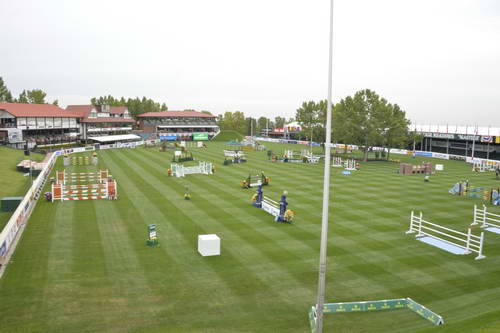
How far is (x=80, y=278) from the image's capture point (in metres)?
16.2

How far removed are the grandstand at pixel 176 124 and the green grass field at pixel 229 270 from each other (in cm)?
10256

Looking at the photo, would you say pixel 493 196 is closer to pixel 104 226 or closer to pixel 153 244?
pixel 153 244

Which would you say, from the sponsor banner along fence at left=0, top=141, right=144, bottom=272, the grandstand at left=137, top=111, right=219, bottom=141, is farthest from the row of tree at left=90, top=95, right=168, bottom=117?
the sponsor banner along fence at left=0, top=141, right=144, bottom=272

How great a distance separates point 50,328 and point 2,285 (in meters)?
4.57

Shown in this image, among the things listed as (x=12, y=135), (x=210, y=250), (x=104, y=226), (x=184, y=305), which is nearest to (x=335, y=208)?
(x=210, y=250)

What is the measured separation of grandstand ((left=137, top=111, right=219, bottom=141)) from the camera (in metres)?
132

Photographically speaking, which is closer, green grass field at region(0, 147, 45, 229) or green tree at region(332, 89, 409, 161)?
green grass field at region(0, 147, 45, 229)

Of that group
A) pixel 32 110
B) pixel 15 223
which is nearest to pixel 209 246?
pixel 15 223

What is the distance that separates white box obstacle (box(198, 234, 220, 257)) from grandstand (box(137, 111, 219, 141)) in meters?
111

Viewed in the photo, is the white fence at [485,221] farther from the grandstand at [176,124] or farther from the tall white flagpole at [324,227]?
the grandstand at [176,124]

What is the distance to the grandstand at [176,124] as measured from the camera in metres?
132

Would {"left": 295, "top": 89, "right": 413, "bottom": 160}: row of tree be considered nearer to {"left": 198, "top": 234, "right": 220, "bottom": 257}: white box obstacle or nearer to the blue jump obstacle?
the blue jump obstacle

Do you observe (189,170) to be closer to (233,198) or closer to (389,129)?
(233,198)

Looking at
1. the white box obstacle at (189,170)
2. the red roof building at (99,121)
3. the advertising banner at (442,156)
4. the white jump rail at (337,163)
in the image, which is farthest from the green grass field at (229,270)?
the red roof building at (99,121)
